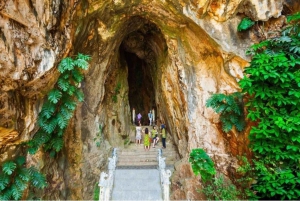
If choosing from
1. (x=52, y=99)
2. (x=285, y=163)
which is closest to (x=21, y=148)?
(x=52, y=99)

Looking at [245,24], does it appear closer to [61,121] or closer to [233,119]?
[233,119]

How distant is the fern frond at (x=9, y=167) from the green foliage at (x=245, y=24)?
7560 mm

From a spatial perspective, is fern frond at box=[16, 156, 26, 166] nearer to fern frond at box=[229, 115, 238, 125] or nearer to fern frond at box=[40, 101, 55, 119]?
fern frond at box=[40, 101, 55, 119]

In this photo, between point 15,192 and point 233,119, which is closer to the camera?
point 15,192

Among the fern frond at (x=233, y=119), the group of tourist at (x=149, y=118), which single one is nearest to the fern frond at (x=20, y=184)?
the fern frond at (x=233, y=119)

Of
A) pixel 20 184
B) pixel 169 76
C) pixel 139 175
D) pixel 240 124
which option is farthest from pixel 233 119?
pixel 20 184

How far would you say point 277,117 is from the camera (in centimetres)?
507

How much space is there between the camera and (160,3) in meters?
7.31

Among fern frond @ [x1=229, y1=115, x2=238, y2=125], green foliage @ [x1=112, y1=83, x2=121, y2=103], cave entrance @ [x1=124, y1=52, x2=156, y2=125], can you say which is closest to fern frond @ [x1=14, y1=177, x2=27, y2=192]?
fern frond @ [x1=229, y1=115, x2=238, y2=125]

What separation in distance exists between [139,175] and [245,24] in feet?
20.7

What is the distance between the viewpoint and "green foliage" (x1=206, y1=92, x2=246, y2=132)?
616 centimetres

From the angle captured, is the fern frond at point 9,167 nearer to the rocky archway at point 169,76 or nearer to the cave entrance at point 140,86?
the rocky archway at point 169,76

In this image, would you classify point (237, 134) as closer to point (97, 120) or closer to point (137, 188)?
point (137, 188)

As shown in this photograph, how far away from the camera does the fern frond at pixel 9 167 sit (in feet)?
16.9
